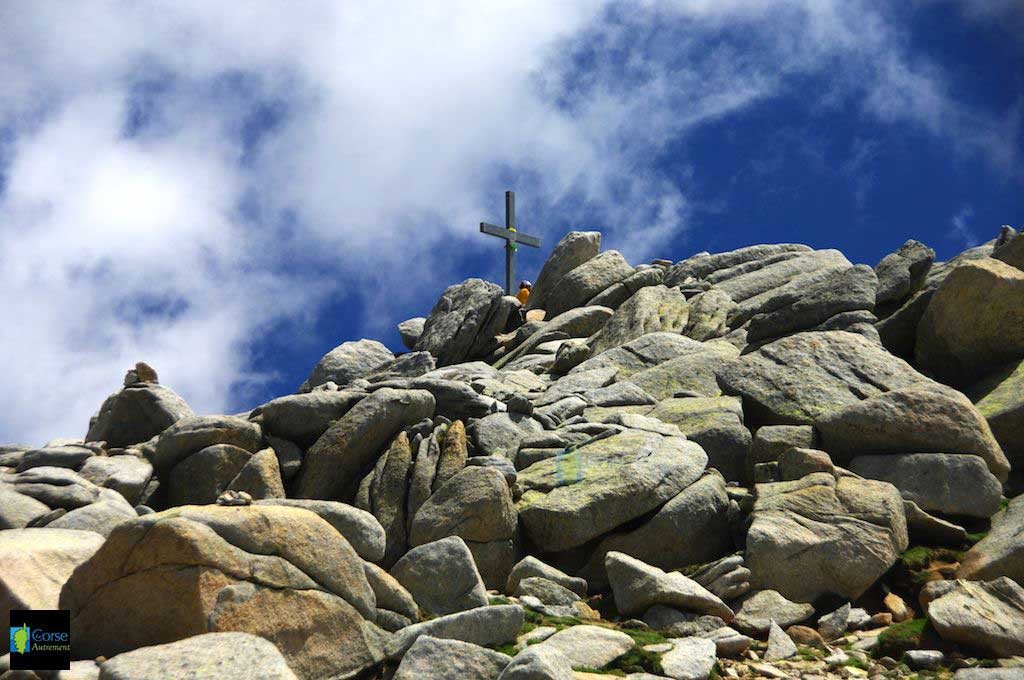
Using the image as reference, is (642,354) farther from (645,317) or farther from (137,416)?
(137,416)

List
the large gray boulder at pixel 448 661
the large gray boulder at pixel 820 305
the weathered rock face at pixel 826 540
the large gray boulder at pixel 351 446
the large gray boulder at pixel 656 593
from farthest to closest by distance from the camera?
1. the large gray boulder at pixel 820 305
2. the large gray boulder at pixel 351 446
3. the weathered rock face at pixel 826 540
4. the large gray boulder at pixel 656 593
5. the large gray boulder at pixel 448 661

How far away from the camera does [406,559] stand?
1833 cm

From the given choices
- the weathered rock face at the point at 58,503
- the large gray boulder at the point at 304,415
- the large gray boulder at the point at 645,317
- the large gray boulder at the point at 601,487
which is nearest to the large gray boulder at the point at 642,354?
the large gray boulder at the point at 645,317

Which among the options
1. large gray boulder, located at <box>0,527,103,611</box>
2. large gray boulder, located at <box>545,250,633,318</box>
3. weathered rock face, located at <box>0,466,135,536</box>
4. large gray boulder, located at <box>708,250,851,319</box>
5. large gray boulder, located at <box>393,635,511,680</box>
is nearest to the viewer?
large gray boulder, located at <box>0,527,103,611</box>

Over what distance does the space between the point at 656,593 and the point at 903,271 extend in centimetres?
2481

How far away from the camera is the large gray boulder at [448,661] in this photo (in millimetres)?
13609

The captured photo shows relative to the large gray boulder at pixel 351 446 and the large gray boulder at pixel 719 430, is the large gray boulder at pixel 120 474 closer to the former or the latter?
the large gray boulder at pixel 351 446

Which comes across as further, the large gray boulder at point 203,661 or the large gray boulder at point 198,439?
the large gray boulder at point 198,439

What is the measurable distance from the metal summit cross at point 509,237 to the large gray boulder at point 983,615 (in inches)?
1793

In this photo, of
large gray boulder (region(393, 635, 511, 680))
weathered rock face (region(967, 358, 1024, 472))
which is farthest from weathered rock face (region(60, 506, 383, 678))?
weathered rock face (region(967, 358, 1024, 472))

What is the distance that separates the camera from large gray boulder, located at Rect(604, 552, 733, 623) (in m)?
19.6

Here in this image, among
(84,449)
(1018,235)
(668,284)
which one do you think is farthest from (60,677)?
(668,284)

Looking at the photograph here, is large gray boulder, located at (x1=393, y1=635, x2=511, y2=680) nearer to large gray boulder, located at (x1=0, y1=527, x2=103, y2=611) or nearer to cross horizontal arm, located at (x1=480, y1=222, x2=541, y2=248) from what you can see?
large gray boulder, located at (x1=0, y1=527, x2=103, y2=611)

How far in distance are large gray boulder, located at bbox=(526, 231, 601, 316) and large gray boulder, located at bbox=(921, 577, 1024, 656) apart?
39322 mm
